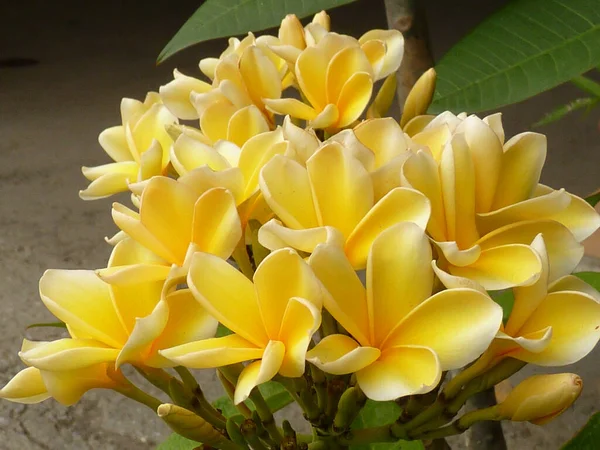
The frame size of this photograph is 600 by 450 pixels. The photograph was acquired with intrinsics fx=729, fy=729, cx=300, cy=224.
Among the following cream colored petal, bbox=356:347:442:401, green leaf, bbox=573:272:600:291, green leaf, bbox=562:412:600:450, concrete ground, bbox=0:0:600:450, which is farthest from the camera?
concrete ground, bbox=0:0:600:450

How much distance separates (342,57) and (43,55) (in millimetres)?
3030

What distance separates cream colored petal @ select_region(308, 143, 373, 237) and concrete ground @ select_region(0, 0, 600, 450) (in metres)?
0.93

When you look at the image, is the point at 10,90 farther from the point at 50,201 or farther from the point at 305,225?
the point at 305,225

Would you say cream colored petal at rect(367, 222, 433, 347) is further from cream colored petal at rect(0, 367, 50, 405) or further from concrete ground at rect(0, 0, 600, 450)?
concrete ground at rect(0, 0, 600, 450)

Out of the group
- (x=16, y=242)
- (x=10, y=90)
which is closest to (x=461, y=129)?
(x=16, y=242)

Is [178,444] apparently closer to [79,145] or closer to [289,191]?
A: [289,191]

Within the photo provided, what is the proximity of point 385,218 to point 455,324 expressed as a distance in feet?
0.14

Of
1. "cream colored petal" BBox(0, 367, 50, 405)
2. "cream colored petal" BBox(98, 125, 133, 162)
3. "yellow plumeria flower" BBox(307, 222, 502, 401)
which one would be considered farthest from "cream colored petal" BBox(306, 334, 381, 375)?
"cream colored petal" BBox(98, 125, 133, 162)

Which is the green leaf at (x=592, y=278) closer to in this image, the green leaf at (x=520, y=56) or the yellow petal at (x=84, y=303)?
the green leaf at (x=520, y=56)

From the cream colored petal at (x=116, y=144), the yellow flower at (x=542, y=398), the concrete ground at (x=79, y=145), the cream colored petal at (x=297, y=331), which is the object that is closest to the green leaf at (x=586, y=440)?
the yellow flower at (x=542, y=398)

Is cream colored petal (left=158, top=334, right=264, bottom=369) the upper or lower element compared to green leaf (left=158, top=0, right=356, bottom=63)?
lower

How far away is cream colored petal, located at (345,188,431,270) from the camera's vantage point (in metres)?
0.25

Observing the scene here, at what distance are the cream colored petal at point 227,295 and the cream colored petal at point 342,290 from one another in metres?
0.03

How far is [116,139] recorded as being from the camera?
0.42m
